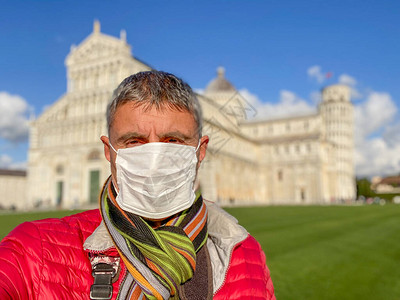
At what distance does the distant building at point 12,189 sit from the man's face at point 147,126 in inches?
2157

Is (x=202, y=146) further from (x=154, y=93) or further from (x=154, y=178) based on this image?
(x=154, y=93)

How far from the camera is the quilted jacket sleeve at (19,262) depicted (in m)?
1.44

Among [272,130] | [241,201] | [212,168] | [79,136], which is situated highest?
[272,130]

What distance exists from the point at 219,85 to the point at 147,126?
75.1 m

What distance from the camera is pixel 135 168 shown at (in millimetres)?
1879

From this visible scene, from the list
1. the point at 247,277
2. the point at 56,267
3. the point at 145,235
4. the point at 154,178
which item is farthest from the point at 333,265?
the point at 56,267

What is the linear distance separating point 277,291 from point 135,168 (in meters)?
5.62

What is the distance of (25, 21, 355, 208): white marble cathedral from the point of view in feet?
132

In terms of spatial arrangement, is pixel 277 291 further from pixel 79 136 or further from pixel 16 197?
pixel 16 197

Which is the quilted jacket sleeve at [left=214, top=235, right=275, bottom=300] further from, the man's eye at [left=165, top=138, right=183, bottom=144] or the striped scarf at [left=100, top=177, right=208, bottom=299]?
the man's eye at [left=165, top=138, right=183, bottom=144]

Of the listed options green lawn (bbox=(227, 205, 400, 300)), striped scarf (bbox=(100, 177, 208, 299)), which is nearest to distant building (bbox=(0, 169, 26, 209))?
green lawn (bbox=(227, 205, 400, 300))

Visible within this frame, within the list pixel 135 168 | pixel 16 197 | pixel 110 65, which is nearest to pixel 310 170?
pixel 110 65

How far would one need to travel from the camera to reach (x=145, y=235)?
1.69 metres

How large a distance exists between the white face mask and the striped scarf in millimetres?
90
